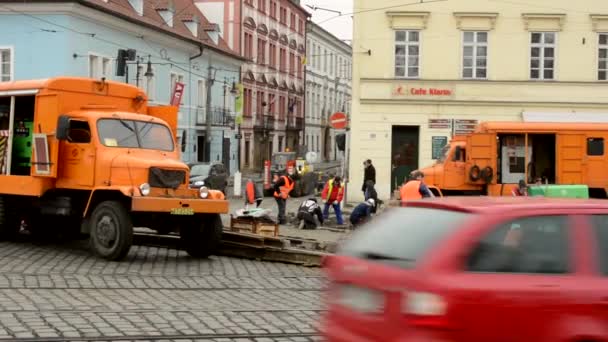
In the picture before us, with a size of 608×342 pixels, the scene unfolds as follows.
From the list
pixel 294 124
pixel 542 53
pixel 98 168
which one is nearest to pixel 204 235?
pixel 98 168

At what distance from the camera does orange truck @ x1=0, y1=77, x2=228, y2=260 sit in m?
14.8

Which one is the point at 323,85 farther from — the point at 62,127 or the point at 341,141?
the point at 62,127

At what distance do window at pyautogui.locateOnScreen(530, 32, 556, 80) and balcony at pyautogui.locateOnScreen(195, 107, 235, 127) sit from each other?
1071 inches

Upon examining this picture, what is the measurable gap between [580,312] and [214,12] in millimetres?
63694

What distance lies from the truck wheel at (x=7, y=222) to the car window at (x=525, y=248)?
13.1 metres

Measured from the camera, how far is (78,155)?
15430mm

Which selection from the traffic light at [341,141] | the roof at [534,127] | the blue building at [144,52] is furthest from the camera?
the blue building at [144,52]

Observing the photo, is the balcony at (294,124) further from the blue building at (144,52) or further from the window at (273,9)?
the blue building at (144,52)

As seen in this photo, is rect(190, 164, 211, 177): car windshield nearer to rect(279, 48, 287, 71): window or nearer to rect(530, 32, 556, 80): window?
rect(530, 32, 556, 80): window

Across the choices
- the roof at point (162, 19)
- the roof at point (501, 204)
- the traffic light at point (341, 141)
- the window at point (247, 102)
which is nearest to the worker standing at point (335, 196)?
the traffic light at point (341, 141)

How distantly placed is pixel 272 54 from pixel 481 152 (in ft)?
178

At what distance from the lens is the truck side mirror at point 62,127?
594 inches

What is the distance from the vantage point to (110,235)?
1462cm

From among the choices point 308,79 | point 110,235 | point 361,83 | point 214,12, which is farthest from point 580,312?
point 308,79
